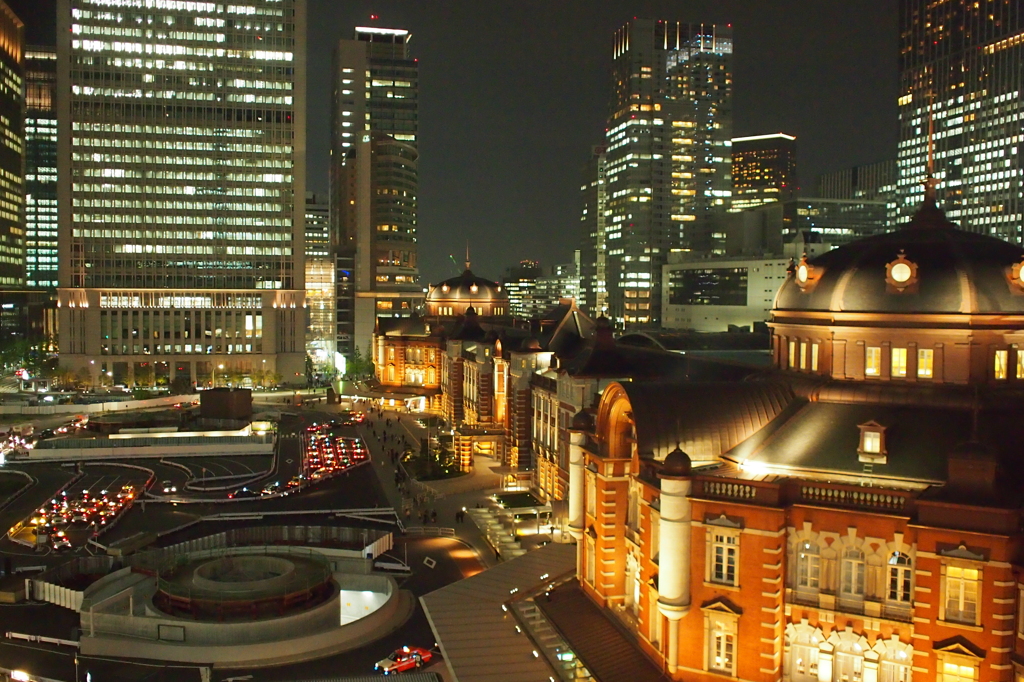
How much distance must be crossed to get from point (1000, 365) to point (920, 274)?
16.9 feet

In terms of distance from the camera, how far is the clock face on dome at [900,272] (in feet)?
140

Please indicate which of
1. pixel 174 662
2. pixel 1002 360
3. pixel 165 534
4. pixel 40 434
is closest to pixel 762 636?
pixel 1002 360

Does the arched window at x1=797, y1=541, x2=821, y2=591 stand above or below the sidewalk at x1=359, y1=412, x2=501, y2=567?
above

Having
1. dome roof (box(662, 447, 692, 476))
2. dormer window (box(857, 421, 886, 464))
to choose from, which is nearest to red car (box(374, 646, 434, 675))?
dome roof (box(662, 447, 692, 476))

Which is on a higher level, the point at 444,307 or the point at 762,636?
the point at 444,307

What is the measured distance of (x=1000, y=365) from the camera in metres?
42.4

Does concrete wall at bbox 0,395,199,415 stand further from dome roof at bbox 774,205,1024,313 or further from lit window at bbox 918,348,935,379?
lit window at bbox 918,348,935,379

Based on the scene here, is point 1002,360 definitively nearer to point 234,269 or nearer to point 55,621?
point 55,621

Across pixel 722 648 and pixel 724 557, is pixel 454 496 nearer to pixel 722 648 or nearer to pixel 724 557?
pixel 722 648

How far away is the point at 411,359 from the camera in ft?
477

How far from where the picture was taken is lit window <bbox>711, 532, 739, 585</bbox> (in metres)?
37.8

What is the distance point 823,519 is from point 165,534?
154ft

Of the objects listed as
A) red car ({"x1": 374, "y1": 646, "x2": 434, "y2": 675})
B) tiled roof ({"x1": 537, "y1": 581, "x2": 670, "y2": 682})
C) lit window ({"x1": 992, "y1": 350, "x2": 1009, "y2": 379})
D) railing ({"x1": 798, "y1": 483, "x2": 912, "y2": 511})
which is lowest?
red car ({"x1": 374, "y1": 646, "x2": 434, "y2": 675})

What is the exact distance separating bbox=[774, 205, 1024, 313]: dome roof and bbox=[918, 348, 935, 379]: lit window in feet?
5.98
